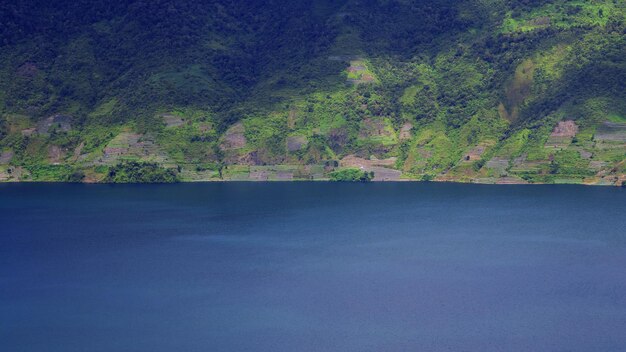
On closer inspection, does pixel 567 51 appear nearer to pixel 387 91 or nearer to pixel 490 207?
pixel 387 91

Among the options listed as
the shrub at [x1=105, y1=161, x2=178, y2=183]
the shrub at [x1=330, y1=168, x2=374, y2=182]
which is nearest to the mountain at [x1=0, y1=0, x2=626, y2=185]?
the shrub at [x1=105, y1=161, x2=178, y2=183]

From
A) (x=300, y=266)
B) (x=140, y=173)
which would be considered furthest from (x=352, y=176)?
(x=300, y=266)

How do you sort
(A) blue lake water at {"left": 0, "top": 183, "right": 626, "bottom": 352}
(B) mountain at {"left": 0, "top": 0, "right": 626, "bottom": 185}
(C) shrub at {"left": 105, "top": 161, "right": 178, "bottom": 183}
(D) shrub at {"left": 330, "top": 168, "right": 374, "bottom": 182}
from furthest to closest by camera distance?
(D) shrub at {"left": 330, "top": 168, "right": 374, "bottom": 182}
(C) shrub at {"left": 105, "top": 161, "right": 178, "bottom": 183}
(B) mountain at {"left": 0, "top": 0, "right": 626, "bottom": 185}
(A) blue lake water at {"left": 0, "top": 183, "right": 626, "bottom": 352}

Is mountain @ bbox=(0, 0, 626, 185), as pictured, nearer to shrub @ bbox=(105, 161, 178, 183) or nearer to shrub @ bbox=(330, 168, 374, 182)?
shrub @ bbox=(105, 161, 178, 183)

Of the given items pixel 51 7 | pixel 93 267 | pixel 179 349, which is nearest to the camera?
pixel 179 349

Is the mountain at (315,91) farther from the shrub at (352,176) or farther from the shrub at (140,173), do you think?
the shrub at (352,176)

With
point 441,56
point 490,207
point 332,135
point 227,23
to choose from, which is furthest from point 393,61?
point 490,207
